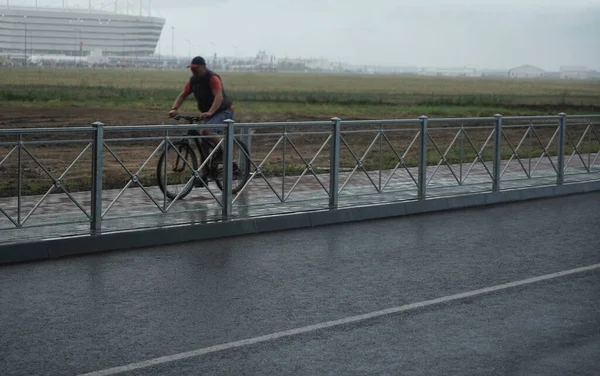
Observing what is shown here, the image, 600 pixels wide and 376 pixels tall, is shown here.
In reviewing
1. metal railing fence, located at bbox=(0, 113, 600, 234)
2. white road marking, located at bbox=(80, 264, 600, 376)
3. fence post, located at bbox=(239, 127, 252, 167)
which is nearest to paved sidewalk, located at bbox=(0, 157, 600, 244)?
metal railing fence, located at bbox=(0, 113, 600, 234)

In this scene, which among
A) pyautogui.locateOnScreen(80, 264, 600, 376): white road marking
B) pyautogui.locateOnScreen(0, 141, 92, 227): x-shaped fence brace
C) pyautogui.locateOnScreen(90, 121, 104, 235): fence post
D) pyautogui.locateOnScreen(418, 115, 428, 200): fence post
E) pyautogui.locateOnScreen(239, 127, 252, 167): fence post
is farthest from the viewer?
pyautogui.locateOnScreen(418, 115, 428, 200): fence post

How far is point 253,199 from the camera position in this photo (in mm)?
11977

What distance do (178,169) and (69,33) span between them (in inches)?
5615

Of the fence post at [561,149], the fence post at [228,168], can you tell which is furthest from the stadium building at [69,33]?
the fence post at [228,168]

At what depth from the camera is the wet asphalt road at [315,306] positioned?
5.45 m

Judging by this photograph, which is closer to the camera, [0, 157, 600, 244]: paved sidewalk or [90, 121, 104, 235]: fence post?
[90, 121, 104, 235]: fence post

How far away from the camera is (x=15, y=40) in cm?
12444

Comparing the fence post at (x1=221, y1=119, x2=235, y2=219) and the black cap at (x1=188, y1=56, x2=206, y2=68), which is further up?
the black cap at (x1=188, y1=56, x2=206, y2=68)

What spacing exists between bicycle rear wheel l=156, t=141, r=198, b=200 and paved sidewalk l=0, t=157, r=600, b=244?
6.2 inches

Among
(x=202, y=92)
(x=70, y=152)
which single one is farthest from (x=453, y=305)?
(x=202, y=92)

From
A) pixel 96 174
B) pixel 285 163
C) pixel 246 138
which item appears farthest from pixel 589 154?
pixel 96 174

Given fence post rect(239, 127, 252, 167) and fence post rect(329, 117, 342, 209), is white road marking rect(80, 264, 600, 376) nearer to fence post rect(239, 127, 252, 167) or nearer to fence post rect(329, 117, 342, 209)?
fence post rect(329, 117, 342, 209)

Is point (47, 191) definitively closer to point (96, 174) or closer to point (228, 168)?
point (96, 174)

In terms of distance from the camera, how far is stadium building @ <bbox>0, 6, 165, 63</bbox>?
125438mm
